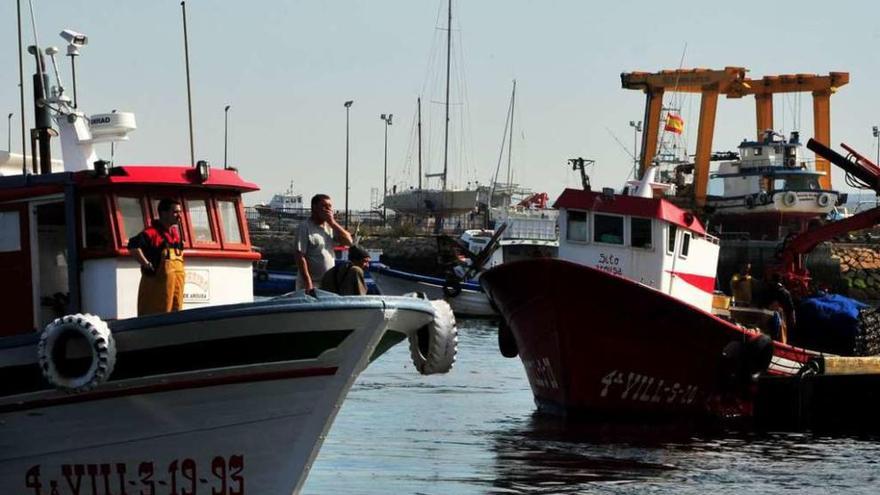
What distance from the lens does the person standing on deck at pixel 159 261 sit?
14.5 metres

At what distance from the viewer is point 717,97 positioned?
240 ft

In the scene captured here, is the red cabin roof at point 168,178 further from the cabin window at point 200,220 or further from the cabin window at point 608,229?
the cabin window at point 608,229

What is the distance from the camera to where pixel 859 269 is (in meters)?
74.2

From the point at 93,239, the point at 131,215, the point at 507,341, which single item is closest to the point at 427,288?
the point at 507,341

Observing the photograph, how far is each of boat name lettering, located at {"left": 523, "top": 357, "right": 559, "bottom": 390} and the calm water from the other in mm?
590

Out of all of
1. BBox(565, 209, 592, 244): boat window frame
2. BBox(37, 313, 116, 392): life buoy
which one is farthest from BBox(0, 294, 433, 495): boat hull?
BBox(565, 209, 592, 244): boat window frame

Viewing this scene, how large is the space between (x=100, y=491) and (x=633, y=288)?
452 inches

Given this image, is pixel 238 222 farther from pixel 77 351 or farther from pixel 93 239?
pixel 77 351

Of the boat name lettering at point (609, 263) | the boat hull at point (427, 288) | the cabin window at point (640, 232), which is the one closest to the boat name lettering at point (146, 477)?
the boat name lettering at point (609, 263)

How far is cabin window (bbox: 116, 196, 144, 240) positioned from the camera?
1507 centimetres

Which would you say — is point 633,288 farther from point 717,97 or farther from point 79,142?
point 717,97

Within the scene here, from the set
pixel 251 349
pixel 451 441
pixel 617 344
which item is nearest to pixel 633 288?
pixel 617 344

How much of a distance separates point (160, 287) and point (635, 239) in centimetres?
1365

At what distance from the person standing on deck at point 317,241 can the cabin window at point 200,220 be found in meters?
0.84
